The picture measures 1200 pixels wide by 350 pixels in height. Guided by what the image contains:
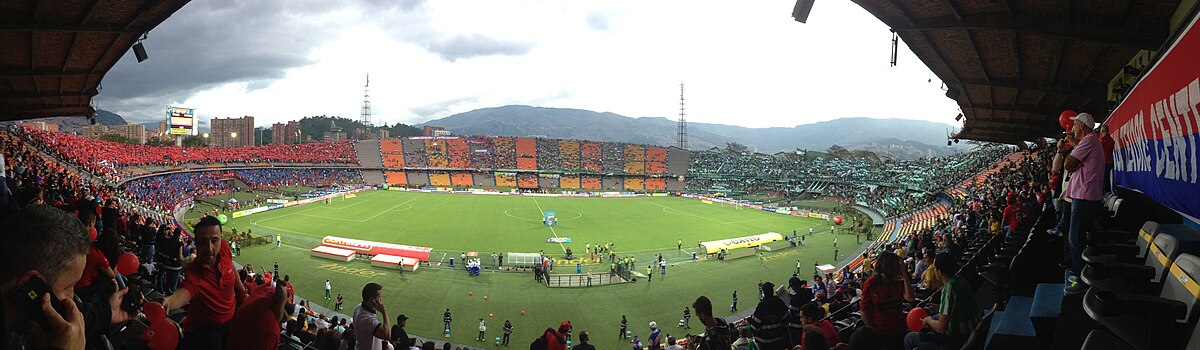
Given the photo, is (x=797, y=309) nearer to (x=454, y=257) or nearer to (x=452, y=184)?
(x=454, y=257)

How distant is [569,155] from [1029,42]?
76.8 metres

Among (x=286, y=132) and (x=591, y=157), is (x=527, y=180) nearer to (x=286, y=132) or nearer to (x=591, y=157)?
(x=591, y=157)

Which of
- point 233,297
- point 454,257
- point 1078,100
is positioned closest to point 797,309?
point 233,297

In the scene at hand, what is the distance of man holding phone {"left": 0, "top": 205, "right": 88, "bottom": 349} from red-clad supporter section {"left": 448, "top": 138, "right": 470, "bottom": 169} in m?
79.6

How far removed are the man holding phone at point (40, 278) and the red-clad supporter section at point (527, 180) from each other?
244 feet

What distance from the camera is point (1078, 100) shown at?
12.8m

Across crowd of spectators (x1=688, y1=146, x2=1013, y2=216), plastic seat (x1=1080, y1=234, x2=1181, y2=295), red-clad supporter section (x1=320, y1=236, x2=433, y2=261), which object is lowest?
red-clad supporter section (x1=320, y1=236, x2=433, y2=261)

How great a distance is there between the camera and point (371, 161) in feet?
248

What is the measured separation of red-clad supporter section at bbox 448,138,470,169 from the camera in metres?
79.4

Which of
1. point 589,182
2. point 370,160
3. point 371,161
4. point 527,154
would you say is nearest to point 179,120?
point 370,160

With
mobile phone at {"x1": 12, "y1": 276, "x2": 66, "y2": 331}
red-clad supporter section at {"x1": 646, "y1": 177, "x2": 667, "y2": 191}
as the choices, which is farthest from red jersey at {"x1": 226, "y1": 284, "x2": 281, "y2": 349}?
red-clad supporter section at {"x1": 646, "y1": 177, "x2": 667, "y2": 191}

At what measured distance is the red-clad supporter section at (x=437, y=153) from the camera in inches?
3122

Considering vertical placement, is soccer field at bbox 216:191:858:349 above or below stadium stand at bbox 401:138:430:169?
below

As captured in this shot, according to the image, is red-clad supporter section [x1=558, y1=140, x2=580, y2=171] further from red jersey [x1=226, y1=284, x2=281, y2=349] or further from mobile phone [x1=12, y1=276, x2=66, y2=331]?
mobile phone [x1=12, y1=276, x2=66, y2=331]
